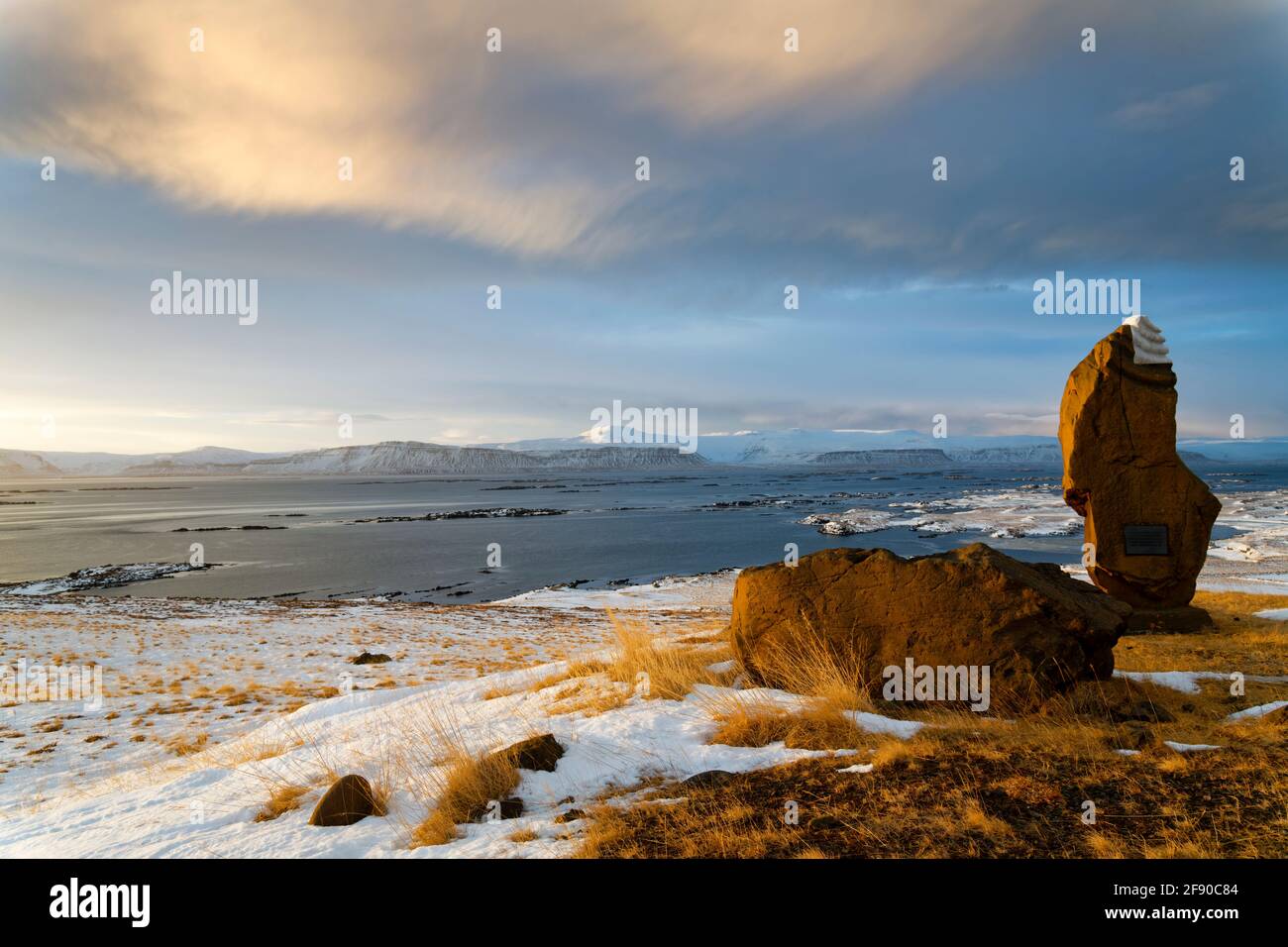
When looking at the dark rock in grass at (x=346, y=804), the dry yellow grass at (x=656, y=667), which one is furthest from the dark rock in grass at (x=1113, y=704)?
the dark rock in grass at (x=346, y=804)

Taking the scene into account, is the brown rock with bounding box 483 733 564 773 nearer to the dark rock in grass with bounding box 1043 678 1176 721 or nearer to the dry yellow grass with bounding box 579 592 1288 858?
the dry yellow grass with bounding box 579 592 1288 858

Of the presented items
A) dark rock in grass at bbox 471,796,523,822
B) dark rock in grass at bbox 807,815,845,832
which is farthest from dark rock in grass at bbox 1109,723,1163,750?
dark rock in grass at bbox 471,796,523,822

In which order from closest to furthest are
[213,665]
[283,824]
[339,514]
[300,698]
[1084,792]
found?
1. [1084,792]
2. [283,824]
3. [300,698]
4. [213,665]
5. [339,514]

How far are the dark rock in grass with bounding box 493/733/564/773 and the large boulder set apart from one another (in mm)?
2360

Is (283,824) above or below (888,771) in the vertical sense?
below

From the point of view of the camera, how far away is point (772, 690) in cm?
574

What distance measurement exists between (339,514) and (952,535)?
60.0 m

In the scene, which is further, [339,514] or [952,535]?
[339,514]

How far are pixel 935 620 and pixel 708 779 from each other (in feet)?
9.19

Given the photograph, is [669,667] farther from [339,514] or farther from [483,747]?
[339,514]

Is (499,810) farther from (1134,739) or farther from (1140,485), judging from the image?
(1140,485)

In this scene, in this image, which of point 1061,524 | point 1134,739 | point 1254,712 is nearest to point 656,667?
point 1134,739

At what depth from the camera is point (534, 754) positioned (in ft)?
14.5
